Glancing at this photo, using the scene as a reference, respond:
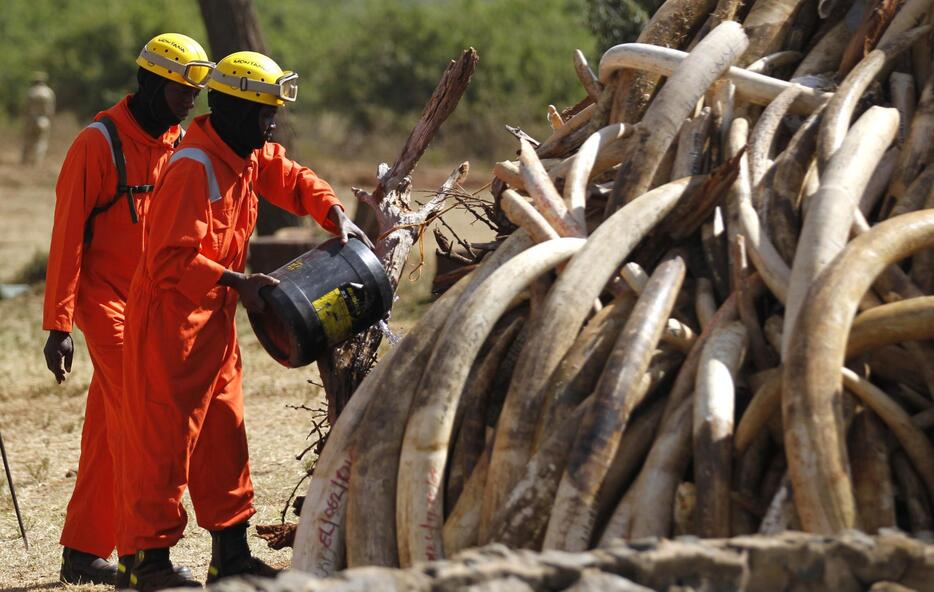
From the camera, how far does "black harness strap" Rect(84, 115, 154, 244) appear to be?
5.52m

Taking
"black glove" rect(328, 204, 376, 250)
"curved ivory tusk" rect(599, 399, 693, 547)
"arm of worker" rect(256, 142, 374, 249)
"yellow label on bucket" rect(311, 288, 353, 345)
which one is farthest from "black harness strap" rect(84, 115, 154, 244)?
"curved ivory tusk" rect(599, 399, 693, 547)

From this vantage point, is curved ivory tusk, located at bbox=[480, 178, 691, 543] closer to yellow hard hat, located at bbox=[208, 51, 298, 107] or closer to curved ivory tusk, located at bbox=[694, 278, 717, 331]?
curved ivory tusk, located at bbox=[694, 278, 717, 331]

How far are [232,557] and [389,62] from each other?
80.2ft

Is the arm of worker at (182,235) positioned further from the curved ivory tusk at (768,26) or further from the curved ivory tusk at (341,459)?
the curved ivory tusk at (768,26)

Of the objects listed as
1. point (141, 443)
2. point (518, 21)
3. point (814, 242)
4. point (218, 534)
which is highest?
point (518, 21)

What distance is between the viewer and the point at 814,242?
13.2 feet

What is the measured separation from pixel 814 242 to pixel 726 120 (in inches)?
39.0

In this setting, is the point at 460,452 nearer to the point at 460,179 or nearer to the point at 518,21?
the point at 460,179

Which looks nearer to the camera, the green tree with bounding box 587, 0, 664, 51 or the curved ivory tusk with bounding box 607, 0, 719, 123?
the curved ivory tusk with bounding box 607, 0, 719, 123

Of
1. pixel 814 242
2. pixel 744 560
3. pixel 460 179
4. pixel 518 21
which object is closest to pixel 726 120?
pixel 814 242

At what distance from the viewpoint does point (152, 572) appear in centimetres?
505

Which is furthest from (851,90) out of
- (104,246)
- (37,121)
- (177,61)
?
(37,121)

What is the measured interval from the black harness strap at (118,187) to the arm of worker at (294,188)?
522 mm

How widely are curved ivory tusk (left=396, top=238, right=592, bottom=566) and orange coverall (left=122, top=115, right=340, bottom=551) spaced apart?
0.97m
